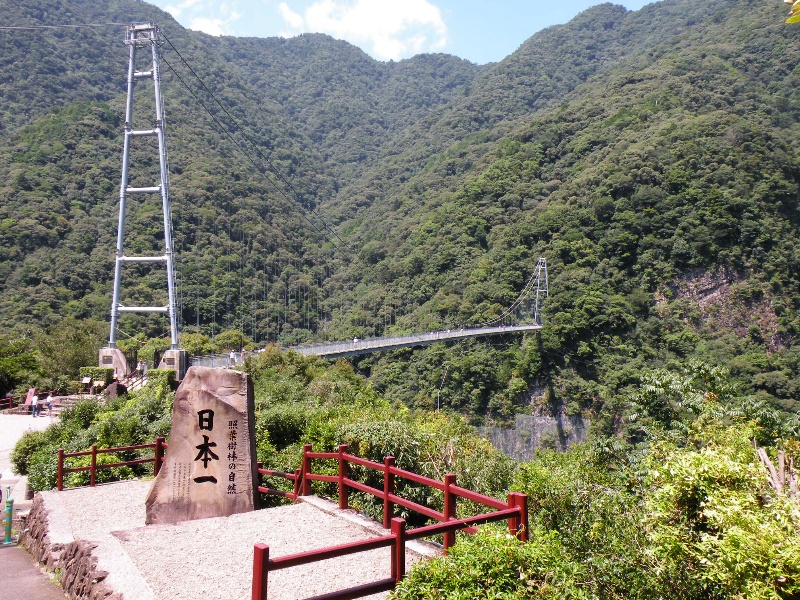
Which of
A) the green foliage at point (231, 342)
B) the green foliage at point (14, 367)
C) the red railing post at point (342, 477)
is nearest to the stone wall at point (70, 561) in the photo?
the red railing post at point (342, 477)

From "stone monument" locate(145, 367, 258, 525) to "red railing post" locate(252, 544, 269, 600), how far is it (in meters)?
2.70

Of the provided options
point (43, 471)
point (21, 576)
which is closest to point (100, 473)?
point (43, 471)

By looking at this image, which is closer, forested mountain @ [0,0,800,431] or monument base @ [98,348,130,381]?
monument base @ [98,348,130,381]

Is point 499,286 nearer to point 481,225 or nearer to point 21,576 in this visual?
point 481,225

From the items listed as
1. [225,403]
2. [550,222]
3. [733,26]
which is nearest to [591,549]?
[225,403]

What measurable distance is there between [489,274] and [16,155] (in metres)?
28.2

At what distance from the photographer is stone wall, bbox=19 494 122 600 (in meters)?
3.67

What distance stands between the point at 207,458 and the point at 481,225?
38729mm

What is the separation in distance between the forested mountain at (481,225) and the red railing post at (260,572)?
977 inches

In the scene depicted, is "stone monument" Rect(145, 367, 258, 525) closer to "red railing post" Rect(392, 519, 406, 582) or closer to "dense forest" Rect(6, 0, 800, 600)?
"dense forest" Rect(6, 0, 800, 600)

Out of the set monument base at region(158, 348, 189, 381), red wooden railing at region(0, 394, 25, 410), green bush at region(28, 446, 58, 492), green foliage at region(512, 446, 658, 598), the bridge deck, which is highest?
green foliage at region(512, 446, 658, 598)

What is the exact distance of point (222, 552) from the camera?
13.6 ft

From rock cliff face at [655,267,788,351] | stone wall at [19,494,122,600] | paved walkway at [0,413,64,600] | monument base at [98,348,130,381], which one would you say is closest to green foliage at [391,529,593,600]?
stone wall at [19,494,122,600]

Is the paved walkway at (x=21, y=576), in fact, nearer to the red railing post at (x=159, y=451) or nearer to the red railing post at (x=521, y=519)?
the red railing post at (x=159, y=451)
